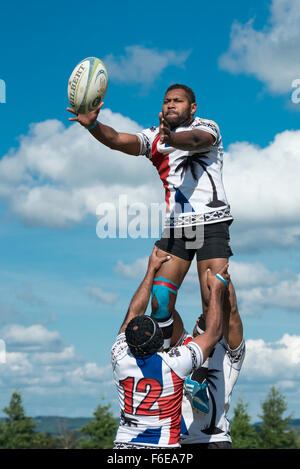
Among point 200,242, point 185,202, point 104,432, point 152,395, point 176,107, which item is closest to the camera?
point 152,395

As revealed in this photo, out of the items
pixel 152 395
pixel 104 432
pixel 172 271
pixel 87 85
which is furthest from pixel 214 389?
pixel 104 432

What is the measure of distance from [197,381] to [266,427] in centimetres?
6879

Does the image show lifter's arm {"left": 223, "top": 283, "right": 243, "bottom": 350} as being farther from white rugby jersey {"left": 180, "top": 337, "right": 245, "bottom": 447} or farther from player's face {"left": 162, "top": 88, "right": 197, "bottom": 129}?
player's face {"left": 162, "top": 88, "right": 197, "bottom": 129}

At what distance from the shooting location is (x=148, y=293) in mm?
8711

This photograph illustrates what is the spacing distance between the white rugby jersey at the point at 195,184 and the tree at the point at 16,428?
66185 mm

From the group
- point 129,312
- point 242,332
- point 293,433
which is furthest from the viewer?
point 293,433

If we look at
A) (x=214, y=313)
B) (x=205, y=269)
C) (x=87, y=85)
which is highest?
(x=87, y=85)

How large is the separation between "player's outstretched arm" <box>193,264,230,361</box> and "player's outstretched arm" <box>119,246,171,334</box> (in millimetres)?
810

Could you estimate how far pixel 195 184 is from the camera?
30.4ft

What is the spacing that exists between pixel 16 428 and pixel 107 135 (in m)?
69.5

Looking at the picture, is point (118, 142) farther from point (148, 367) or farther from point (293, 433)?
point (293, 433)

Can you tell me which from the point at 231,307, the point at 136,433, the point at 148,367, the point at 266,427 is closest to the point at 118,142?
the point at 231,307

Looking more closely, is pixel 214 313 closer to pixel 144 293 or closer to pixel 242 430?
pixel 144 293
